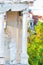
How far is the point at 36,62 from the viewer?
33781mm

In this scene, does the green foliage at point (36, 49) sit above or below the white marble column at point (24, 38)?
below

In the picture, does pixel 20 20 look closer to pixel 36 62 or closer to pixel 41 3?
pixel 36 62

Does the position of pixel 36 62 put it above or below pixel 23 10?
below

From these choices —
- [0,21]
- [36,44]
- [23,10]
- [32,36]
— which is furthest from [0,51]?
[32,36]

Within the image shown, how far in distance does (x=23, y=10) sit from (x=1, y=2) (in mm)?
6386

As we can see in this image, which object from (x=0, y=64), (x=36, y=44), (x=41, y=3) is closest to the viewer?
(x=0, y=64)

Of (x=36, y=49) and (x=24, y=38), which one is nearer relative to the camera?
(x=24, y=38)

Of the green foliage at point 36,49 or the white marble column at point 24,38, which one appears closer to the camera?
the white marble column at point 24,38

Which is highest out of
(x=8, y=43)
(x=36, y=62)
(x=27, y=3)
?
(x=27, y=3)

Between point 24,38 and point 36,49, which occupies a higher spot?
point 24,38

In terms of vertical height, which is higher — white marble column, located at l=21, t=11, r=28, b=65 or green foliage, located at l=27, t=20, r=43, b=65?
white marble column, located at l=21, t=11, r=28, b=65

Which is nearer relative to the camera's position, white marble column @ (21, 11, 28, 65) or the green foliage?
white marble column @ (21, 11, 28, 65)

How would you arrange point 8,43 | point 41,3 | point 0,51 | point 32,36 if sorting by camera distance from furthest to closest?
point 41,3 → point 32,36 → point 8,43 → point 0,51

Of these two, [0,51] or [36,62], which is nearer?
[0,51]
